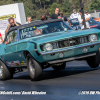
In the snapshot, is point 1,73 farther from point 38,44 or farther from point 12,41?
point 38,44

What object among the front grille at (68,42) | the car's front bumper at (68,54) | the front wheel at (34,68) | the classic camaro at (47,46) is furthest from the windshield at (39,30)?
the car's front bumper at (68,54)

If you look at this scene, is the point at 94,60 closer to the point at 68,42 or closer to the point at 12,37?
the point at 68,42

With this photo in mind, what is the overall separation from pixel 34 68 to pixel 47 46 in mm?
599

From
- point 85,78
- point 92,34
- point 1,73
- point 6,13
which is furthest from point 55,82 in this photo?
point 6,13

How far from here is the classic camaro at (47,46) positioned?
713 centimetres

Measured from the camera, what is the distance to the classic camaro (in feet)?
23.4

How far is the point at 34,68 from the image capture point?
23.7 ft

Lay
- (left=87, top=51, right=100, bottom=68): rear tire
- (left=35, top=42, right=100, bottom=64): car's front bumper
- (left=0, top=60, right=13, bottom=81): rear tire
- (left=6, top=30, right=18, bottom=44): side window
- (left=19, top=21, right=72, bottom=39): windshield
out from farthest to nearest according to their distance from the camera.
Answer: (left=0, top=60, right=13, bottom=81): rear tire
(left=6, top=30, right=18, bottom=44): side window
(left=19, top=21, right=72, bottom=39): windshield
(left=87, top=51, right=100, bottom=68): rear tire
(left=35, top=42, right=100, bottom=64): car's front bumper

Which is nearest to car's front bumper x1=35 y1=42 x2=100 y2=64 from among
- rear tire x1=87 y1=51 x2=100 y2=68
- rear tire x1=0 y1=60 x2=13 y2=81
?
rear tire x1=87 y1=51 x2=100 y2=68

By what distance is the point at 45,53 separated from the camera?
275 inches

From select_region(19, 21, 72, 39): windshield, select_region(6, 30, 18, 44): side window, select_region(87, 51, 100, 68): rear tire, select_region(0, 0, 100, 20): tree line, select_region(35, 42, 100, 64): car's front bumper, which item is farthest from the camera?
select_region(0, 0, 100, 20): tree line

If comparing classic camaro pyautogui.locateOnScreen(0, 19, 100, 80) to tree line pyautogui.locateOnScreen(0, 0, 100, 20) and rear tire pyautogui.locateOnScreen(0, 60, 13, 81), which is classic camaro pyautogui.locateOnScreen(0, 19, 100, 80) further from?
tree line pyautogui.locateOnScreen(0, 0, 100, 20)

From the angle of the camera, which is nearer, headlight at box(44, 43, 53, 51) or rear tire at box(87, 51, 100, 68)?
headlight at box(44, 43, 53, 51)

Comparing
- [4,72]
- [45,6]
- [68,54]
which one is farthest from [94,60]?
[45,6]
